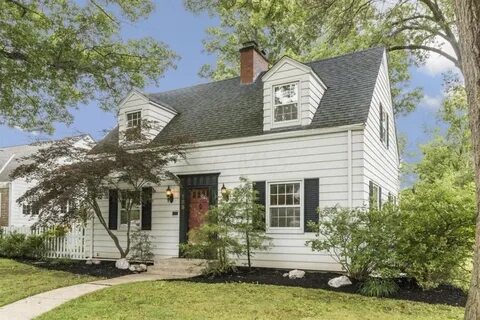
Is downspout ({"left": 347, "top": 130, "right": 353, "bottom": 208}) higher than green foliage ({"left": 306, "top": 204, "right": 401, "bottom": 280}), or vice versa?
downspout ({"left": 347, "top": 130, "right": 353, "bottom": 208})

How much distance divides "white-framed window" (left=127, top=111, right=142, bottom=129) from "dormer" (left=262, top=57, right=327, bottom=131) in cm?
480

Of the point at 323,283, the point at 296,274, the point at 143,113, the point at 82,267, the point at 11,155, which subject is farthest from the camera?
the point at 11,155

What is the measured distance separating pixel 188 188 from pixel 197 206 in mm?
615

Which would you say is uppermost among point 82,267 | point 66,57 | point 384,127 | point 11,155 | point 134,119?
point 66,57

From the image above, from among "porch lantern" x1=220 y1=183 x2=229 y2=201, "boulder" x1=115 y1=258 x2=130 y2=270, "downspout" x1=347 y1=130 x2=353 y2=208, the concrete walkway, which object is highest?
"downspout" x1=347 y1=130 x2=353 y2=208

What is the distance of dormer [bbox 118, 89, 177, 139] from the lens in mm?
13438

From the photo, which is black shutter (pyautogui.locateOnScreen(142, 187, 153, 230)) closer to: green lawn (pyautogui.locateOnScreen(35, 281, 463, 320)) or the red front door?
the red front door

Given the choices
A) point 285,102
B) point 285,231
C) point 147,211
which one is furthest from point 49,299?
point 285,102

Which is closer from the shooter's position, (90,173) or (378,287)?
(378,287)

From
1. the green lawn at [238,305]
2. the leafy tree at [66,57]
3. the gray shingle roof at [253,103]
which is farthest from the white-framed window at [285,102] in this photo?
the leafy tree at [66,57]

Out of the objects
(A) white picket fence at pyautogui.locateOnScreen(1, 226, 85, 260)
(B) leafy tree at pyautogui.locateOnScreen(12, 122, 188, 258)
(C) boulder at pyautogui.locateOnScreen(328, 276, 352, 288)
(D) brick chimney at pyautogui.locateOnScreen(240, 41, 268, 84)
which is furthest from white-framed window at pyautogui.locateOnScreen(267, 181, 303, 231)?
(A) white picket fence at pyautogui.locateOnScreen(1, 226, 85, 260)

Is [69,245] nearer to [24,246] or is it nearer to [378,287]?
[24,246]

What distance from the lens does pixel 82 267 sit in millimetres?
11758

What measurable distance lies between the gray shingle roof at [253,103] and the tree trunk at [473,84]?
598cm
